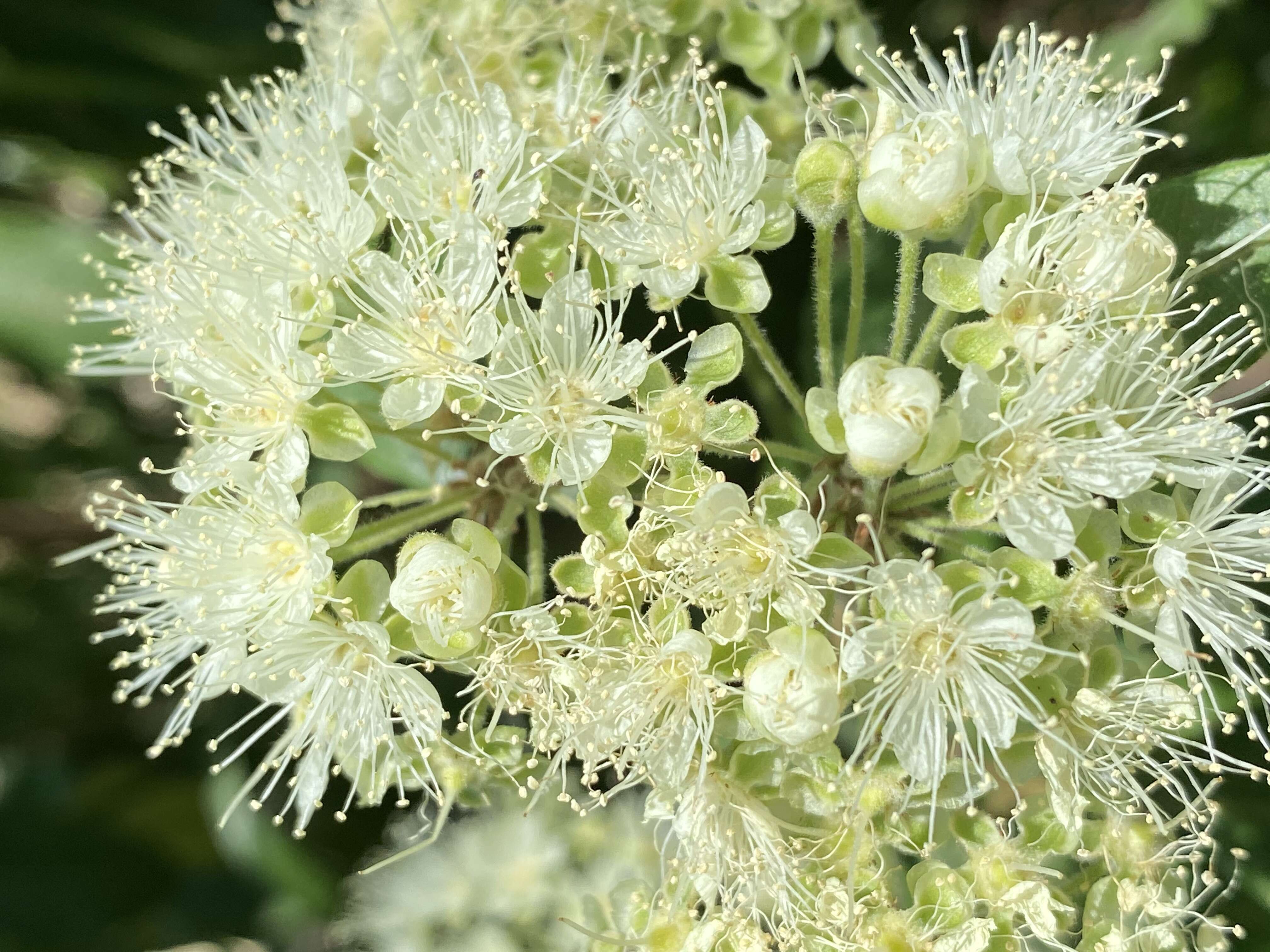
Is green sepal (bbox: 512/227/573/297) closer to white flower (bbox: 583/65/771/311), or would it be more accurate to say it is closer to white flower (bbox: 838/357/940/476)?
white flower (bbox: 583/65/771/311)

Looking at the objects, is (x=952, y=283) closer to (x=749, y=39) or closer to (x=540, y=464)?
(x=540, y=464)

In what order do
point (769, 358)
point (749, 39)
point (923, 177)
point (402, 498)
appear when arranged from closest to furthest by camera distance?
point (923, 177) < point (769, 358) < point (402, 498) < point (749, 39)

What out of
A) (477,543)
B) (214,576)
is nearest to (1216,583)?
(477,543)

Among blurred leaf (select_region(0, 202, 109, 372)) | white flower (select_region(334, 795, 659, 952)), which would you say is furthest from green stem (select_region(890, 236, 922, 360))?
blurred leaf (select_region(0, 202, 109, 372))

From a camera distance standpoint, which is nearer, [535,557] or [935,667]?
[935,667]

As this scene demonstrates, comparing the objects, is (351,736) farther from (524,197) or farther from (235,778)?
(235,778)

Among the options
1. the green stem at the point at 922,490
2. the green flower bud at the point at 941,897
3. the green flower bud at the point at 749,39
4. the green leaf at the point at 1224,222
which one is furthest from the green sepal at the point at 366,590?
the green leaf at the point at 1224,222

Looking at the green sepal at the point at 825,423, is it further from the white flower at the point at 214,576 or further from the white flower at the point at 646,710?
the white flower at the point at 214,576
